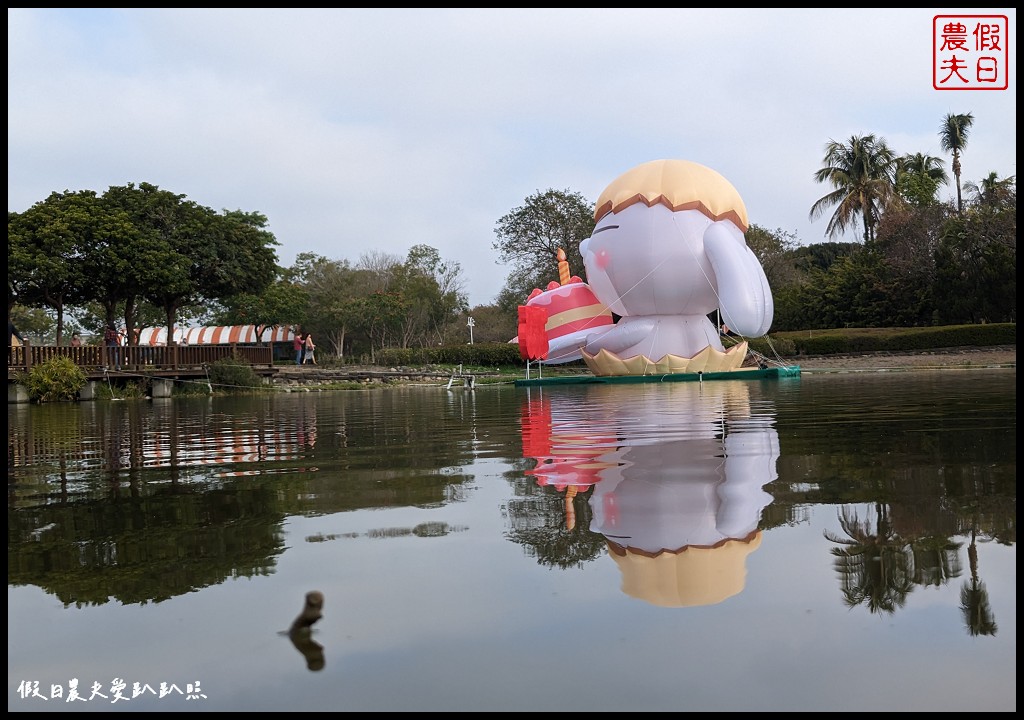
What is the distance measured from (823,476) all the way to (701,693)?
3124 millimetres

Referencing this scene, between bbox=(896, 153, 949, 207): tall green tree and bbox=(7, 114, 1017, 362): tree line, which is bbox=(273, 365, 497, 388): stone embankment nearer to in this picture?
bbox=(7, 114, 1017, 362): tree line

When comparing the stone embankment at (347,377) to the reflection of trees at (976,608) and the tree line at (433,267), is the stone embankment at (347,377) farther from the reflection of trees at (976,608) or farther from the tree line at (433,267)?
the reflection of trees at (976,608)

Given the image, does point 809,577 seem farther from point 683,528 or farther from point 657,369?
point 657,369

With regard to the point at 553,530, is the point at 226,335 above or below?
above

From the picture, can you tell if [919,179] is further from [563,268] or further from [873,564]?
[873,564]

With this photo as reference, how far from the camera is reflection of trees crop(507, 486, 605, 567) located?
317cm

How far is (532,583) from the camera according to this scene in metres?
2.84

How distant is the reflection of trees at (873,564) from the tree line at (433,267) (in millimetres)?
24104

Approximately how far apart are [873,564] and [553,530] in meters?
1.24

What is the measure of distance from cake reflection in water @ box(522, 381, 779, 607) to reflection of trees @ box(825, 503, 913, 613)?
320 mm

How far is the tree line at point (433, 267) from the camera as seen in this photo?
81.6 ft

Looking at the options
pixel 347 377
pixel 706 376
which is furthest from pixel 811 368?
pixel 347 377

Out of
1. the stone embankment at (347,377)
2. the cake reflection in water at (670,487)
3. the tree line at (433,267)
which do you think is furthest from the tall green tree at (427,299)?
the cake reflection in water at (670,487)

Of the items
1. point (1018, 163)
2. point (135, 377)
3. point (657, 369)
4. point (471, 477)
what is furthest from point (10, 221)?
point (1018, 163)
